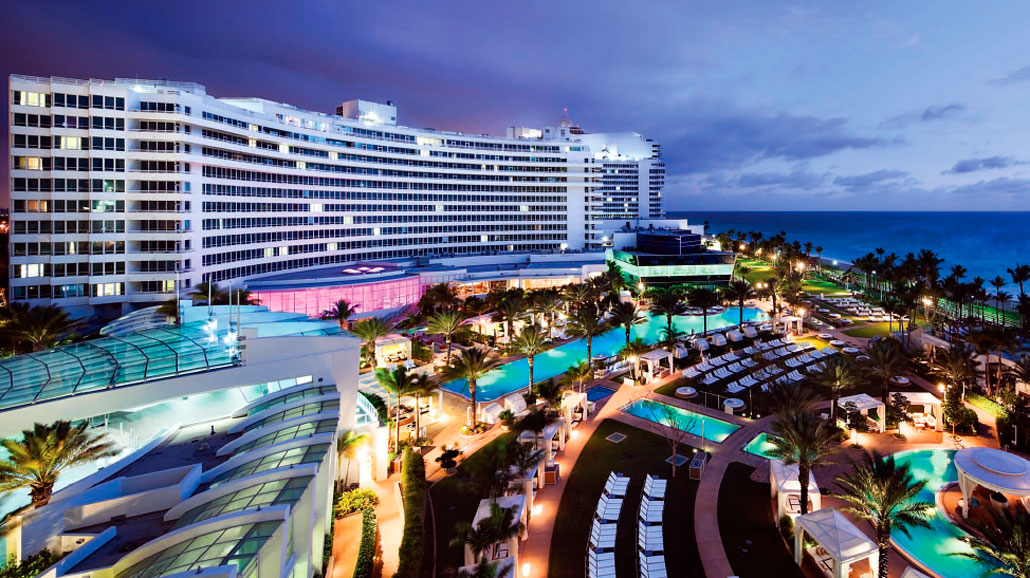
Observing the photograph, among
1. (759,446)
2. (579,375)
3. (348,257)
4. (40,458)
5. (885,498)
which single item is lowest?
(759,446)

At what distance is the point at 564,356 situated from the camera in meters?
49.3

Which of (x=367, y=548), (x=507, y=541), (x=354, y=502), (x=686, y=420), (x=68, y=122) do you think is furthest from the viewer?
(x=68, y=122)

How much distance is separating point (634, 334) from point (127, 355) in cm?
4769

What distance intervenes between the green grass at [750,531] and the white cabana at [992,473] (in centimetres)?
775

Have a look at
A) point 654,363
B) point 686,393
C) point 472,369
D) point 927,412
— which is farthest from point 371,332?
point 927,412

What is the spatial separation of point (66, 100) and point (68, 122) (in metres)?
2.08

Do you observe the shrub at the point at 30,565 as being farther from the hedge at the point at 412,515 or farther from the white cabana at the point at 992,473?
the white cabana at the point at 992,473

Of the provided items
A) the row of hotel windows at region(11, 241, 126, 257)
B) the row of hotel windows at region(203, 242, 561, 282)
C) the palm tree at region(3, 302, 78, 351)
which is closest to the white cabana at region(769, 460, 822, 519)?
Answer: the palm tree at region(3, 302, 78, 351)

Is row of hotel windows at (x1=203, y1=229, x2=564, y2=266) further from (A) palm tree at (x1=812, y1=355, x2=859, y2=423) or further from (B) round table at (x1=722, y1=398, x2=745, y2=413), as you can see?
(A) palm tree at (x1=812, y1=355, x2=859, y2=423)

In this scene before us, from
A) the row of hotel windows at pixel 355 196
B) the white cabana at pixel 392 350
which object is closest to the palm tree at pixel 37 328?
the white cabana at pixel 392 350

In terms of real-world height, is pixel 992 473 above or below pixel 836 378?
below

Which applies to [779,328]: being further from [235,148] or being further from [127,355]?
[235,148]

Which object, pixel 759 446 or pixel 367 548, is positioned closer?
pixel 367 548

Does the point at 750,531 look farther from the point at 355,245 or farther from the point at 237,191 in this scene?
the point at 355,245
